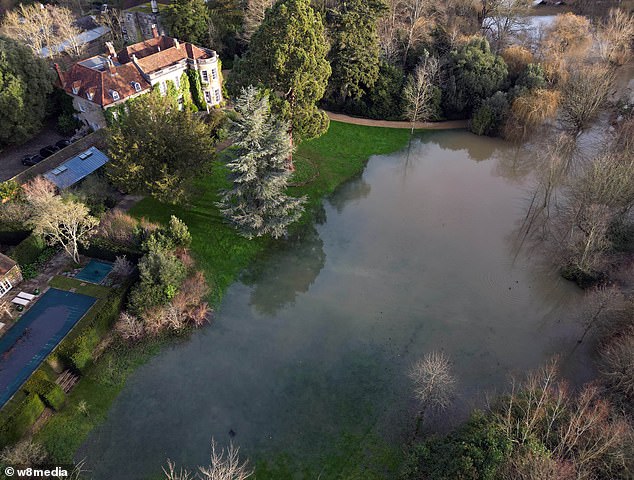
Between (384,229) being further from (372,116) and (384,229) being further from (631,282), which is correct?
(372,116)

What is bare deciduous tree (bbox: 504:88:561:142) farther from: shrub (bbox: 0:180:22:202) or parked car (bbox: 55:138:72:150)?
shrub (bbox: 0:180:22:202)

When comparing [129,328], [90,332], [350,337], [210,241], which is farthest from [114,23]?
[350,337]

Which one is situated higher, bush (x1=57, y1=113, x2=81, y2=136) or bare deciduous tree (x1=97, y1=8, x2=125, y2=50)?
bare deciduous tree (x1=97, y1=8, x2=125, y2=50)

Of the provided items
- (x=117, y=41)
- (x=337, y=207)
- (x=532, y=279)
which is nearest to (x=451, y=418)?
(x=532, y=279)

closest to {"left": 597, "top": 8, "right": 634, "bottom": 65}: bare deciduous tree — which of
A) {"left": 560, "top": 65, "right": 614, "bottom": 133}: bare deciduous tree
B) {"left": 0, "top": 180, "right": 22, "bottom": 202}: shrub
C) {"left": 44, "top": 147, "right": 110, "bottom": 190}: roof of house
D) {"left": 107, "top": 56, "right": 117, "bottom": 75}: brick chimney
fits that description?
{"left": 560, "top": 65, "right": 614, "bottom": 133}: bare deciduous tree

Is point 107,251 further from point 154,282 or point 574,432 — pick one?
point 574,432

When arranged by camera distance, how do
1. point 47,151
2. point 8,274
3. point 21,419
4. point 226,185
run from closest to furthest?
point 21,419 → point 8,274 → point 226,185 → point 47,151

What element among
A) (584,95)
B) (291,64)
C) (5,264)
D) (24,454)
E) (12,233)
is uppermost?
(291,64)
